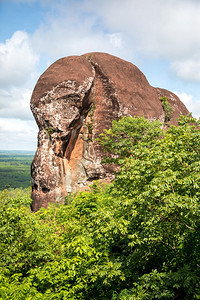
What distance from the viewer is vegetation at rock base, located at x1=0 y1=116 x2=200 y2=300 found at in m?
5.95

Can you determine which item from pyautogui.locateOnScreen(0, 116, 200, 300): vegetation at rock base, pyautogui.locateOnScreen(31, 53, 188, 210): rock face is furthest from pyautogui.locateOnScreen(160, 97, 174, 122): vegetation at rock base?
pyautogui.locateOnScreen(0, 116, 200, 300): vegetation at rock base

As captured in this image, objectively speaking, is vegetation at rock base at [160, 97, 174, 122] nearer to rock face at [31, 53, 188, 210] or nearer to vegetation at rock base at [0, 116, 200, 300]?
rock face at [31, 53, 188, 210]

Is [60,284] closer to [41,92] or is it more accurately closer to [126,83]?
[41,92]

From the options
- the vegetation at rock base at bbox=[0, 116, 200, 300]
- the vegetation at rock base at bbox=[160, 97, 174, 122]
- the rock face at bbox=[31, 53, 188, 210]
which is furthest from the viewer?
the vegetation at rock base at bbox=[160, 97, 174, 122]

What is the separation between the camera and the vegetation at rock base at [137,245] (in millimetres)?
5945

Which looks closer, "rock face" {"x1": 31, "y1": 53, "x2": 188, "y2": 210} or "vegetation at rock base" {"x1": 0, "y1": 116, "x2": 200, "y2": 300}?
"vegetation at rock base" {"x1": 0, "y1": 116, "x2": 200, "y2": 300}

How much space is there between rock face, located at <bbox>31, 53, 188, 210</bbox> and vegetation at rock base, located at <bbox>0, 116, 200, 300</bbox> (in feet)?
42.0

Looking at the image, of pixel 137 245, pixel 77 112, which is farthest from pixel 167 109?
pixel 137 245

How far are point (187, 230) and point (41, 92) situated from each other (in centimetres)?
1918

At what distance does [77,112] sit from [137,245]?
16.3 m

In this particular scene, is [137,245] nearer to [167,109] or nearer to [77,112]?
[77,112]

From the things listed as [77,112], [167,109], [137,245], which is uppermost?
[167,109]

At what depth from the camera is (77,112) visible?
2202cm

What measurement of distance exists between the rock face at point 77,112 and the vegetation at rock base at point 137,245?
12787 mm
